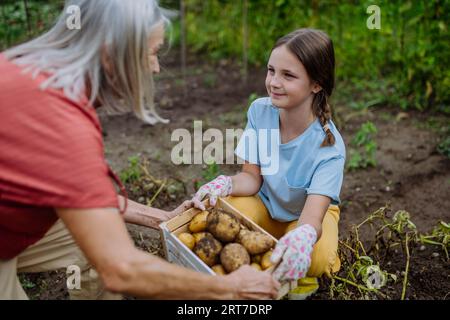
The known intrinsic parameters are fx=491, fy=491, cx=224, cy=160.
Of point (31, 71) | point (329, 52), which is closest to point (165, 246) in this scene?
point (31, 71)

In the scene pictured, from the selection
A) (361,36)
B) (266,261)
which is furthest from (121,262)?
(361,36)

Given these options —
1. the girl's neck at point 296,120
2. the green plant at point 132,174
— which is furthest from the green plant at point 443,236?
the green plant at point 132,174

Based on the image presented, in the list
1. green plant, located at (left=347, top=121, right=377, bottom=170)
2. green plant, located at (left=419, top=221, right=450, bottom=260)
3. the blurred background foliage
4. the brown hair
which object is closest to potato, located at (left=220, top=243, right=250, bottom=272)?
the brown hair

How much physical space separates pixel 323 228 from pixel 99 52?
52.0 inches

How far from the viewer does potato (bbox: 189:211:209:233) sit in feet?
7.16

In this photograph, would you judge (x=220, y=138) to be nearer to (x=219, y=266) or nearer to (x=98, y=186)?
(x=219, y=266)

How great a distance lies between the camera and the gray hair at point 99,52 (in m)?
1.66

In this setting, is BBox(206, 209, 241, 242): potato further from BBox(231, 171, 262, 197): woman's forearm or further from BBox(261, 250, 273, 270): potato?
BBox(231, 171, 262, 197): woman's forearm

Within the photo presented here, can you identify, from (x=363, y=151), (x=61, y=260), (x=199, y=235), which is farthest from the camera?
(x=363, y=151)

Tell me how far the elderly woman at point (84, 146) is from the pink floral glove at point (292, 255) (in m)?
0.09

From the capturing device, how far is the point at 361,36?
5.02 m

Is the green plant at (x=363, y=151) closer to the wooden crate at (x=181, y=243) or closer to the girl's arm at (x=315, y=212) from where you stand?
the girl's arm at (x=315, y=212)

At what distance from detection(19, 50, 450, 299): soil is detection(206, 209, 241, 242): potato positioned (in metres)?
0.58
